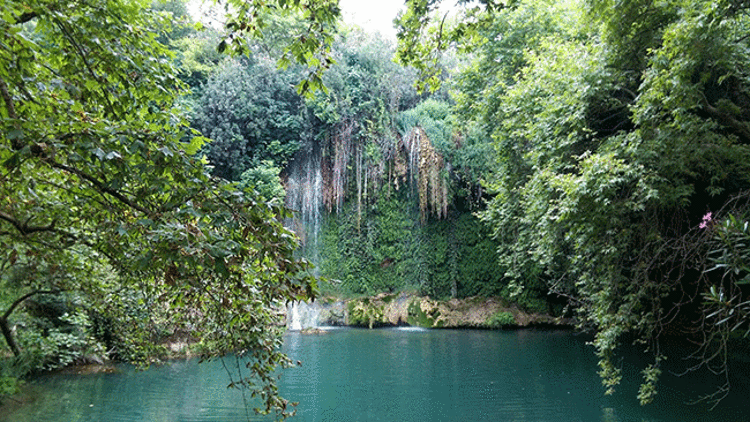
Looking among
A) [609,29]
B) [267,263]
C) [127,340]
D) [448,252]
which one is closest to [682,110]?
[609,29]

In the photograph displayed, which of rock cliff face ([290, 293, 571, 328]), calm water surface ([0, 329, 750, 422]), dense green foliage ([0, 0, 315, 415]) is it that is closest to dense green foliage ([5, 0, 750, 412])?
dense green foliage ([0, 0, 315, 415])

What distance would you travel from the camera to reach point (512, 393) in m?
8.10

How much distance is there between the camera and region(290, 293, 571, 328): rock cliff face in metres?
18.3

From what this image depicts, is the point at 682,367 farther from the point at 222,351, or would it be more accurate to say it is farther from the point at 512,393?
the point at 222,351

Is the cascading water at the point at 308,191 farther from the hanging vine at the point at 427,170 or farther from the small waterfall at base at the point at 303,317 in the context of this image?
the hanging vine at the point at 427,170

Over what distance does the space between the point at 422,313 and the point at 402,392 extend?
11.2m

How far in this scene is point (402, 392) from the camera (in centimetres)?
841

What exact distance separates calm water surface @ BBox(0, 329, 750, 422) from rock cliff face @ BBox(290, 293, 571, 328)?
17.9 feet

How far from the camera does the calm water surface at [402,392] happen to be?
6.88 metres

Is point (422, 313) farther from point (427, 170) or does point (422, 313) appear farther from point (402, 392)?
point (402, 392)

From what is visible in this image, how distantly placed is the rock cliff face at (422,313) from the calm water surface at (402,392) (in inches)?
214

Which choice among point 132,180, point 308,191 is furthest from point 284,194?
point 308,191

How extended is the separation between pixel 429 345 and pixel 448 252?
746 centimetres

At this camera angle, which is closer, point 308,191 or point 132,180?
point 132,180
